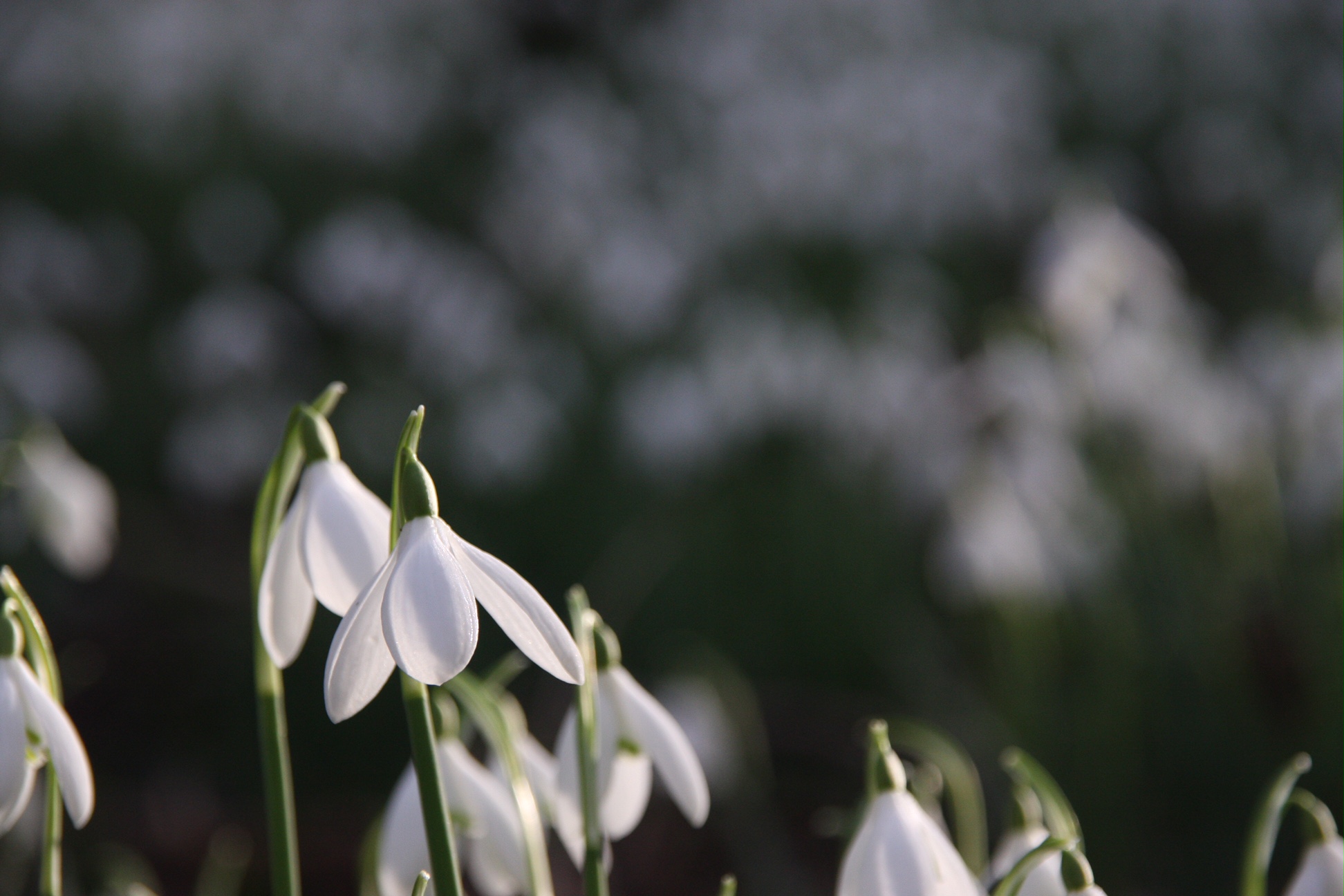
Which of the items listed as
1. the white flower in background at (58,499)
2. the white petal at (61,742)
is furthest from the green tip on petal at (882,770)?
the white flower in background at (58,499)

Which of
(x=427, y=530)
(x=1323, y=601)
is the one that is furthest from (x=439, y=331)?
(x=427, y=530)

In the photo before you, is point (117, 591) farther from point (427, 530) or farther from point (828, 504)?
point (427, 530)

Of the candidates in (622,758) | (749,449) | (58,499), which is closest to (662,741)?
(622,758)

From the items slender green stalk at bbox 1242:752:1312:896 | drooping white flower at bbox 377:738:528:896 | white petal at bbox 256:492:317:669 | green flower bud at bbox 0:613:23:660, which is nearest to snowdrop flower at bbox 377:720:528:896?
drooping white flower at bbox 377:738:528:896

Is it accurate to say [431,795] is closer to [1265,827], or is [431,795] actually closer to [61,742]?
[61,742]

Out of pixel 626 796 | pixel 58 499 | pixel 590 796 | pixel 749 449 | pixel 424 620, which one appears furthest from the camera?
pixel 749 449
